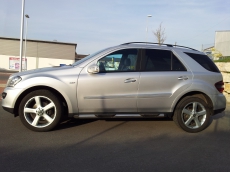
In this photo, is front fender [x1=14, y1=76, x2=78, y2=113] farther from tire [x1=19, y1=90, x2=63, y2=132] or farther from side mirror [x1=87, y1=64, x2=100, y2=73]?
side mirror [x1=87, y1=64, x2=100, y2=73]

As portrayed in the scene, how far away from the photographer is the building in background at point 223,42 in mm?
14593

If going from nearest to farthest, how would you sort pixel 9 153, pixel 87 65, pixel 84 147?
pixel 9 153 → pixel 84 147 → pixel 87 65

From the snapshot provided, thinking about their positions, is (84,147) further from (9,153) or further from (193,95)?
(193,95)

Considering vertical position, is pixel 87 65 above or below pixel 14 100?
above

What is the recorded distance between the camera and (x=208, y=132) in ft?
17.2

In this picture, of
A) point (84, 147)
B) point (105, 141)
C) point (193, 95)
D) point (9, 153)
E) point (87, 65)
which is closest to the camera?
point (9, 153)

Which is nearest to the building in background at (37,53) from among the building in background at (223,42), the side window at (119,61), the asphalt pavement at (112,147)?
the building in background at (223,42)

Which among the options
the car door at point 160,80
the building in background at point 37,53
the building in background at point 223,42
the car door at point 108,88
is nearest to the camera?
the car door at point 108,88

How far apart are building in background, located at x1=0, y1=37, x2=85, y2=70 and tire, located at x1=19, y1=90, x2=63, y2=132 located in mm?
36347

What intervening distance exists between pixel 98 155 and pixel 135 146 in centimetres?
77

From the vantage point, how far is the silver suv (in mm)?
4613

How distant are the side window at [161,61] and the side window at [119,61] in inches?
10.8

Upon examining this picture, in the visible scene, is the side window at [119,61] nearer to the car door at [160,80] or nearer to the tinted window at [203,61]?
the car door at [160,80]

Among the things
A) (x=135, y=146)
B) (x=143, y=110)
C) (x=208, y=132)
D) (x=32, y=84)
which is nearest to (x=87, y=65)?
(x=32, y=84)
